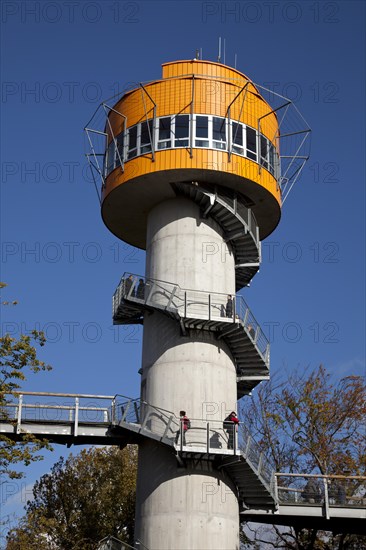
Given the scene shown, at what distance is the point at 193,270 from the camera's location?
3806cm

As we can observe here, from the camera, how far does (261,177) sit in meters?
39.3

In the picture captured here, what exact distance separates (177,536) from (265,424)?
2264 cm

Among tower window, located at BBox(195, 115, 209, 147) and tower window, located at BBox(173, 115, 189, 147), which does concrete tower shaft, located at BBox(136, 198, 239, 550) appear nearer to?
tower window, located at BBox(173, 115, 189, 147)

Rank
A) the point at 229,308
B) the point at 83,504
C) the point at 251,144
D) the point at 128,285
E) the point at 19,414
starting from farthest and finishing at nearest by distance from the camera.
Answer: the point at 83,504
the point at 251,144
the point at 128,285
the point at 229,308
the point at 19,414

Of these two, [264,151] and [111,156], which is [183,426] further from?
[111,156]

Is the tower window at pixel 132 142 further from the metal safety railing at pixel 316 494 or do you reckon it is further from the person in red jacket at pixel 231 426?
the metal safety railing at pixel 316 494

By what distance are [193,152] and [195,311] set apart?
691 centimetres

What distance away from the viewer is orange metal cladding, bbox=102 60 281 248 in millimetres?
38062

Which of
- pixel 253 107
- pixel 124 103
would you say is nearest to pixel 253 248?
pixel 253 107

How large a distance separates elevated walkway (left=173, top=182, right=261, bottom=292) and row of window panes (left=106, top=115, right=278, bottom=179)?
1886mm

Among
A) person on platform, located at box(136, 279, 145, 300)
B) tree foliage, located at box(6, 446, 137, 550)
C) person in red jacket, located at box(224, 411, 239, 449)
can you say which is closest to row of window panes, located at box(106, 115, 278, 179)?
person on platform, located at box(136, 279, 145, 300)

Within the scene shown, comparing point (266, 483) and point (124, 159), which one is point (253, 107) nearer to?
point (124, 159)

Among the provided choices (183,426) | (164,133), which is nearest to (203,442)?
(183,426)

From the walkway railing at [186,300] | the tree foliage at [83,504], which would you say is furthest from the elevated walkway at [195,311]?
the tree foliage at [83,504]
